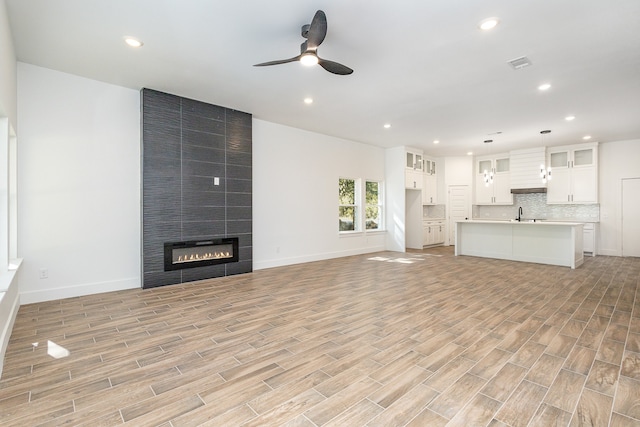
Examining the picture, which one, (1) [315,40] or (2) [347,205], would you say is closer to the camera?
(1) [315,40]

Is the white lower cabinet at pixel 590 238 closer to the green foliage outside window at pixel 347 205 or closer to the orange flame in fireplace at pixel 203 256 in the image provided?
the green foliage outside window at pixel 347 205

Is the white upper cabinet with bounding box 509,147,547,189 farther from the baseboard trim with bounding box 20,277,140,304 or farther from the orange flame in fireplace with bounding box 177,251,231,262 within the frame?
the baseboard trim with bounding box 20,277,140,304

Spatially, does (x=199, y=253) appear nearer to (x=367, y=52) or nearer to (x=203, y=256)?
(x=203, y=256)

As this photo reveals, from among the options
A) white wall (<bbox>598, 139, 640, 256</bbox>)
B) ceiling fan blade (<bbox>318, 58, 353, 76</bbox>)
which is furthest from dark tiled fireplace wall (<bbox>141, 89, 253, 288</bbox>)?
white wall (<bbox>598, 139, 640, 256</bbox>)

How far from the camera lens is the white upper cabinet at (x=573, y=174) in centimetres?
799

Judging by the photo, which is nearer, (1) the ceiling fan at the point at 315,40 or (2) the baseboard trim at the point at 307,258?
(1) the ceiling fan at the point at 315,40

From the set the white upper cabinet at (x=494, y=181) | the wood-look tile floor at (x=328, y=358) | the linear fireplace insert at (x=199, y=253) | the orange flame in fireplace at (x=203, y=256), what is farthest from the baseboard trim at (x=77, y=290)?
the white upper cabinet at (x=494, y=181)

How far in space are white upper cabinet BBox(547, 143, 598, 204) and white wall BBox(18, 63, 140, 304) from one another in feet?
32.5

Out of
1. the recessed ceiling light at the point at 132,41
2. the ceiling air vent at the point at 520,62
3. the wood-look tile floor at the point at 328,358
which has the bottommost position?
the wood-look tile floor at the point at 328,358

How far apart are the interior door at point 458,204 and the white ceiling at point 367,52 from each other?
4.22 m

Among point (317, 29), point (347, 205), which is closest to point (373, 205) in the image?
point (347, 205)

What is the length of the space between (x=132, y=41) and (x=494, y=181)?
9.63 metres

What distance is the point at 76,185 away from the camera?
4238 mm

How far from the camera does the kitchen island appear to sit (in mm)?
6398
